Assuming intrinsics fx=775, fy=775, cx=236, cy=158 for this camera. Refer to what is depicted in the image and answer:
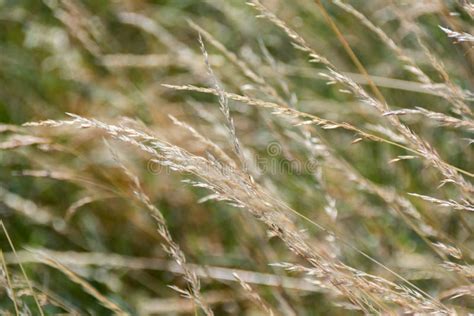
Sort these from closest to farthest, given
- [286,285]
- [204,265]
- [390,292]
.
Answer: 1. [390,292]
2. [286,285]
3. [204,265]

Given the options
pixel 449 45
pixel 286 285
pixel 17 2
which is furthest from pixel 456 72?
pixel 17 2

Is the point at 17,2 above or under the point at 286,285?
above

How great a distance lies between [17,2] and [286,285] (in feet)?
4.89

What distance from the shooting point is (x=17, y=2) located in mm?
2670

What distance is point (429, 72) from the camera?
7.41 feet

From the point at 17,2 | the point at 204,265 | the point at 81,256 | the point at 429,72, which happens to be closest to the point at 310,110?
the point at 429,72

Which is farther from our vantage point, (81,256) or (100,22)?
(100,22)

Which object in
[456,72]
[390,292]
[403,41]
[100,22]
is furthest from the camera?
[100,22]

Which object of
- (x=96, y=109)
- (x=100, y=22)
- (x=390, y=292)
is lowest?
(x=96, y=109)

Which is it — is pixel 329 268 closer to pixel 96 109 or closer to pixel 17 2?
pixel 96 109

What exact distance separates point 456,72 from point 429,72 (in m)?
0.20

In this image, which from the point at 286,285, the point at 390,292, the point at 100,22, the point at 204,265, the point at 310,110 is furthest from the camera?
the point at 100,22

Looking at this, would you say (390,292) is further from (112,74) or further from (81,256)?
(112,74)

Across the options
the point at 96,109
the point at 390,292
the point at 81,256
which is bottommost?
the point at 81,256
